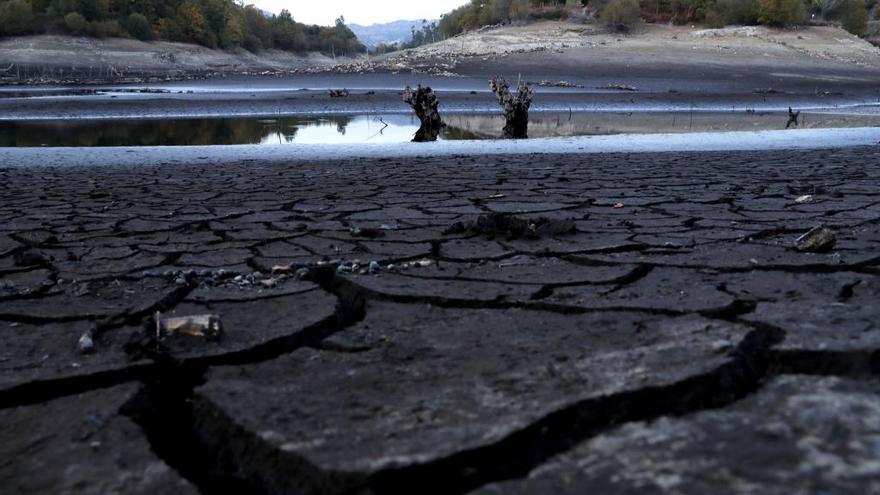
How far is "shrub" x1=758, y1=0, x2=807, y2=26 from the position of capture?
45312 mm

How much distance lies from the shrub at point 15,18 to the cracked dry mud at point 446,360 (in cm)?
4782

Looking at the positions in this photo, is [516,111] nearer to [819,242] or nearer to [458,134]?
[458,134]

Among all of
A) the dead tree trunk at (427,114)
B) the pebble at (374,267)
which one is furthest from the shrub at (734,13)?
the pebble at (374,267)

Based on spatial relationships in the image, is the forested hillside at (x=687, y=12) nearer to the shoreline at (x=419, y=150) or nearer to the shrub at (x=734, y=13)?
the shrub at (x=734, y=13)

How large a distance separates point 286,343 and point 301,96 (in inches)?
802

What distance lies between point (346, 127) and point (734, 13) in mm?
40949

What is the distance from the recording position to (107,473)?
118 cm

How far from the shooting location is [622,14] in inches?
1886

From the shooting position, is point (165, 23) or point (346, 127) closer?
point (346, 127)

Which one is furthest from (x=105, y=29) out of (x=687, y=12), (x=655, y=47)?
(x=687, y=12)

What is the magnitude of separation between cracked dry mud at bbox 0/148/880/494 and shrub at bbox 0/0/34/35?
157ft

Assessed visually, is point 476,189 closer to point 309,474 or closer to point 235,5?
point 309,474

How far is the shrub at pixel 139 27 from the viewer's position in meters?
50.4

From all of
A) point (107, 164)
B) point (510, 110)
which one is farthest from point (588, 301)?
point (510, 110)
